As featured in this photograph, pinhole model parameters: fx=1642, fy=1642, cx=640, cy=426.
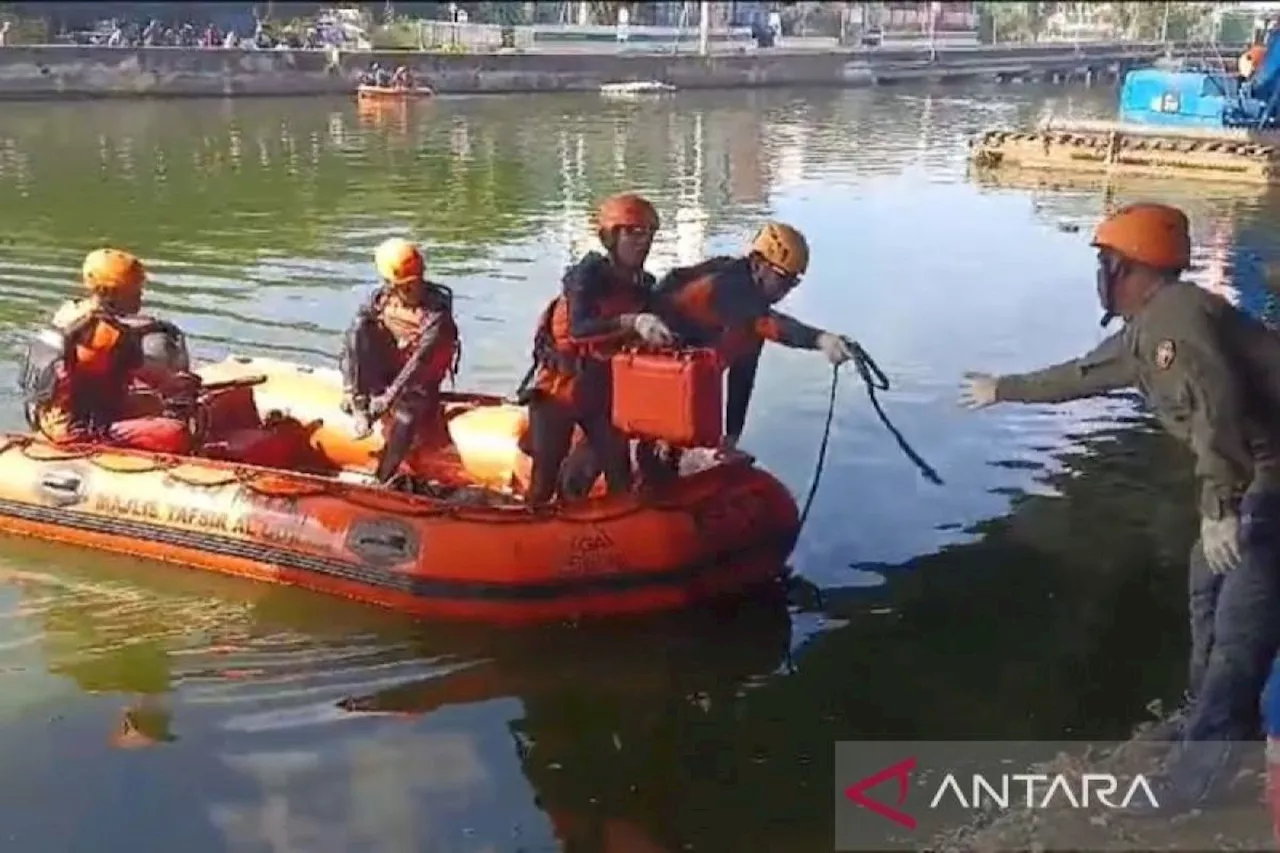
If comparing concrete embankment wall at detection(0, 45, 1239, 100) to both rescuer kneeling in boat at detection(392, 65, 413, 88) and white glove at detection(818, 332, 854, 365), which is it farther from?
white glove at detection(818, 332, 854, 365)

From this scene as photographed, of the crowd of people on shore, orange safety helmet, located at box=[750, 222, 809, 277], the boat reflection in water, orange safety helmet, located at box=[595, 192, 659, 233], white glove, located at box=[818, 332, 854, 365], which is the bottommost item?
the boat reflection in water

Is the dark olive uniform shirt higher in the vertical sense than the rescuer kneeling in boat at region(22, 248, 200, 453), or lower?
higher

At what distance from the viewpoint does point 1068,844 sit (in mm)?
4562

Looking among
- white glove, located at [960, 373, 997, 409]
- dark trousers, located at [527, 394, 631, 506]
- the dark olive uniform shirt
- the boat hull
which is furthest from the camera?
the boat hull

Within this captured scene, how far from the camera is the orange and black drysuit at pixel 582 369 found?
7277mm

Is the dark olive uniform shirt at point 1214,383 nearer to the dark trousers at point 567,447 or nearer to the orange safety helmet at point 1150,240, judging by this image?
the orange safety helmet at point 1150,240

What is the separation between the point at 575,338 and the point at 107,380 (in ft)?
8.94

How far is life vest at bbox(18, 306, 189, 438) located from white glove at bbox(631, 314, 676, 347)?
2656 mm

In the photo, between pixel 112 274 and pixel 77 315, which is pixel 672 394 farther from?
pixel 77 315

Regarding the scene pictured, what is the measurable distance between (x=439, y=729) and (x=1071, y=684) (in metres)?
2.61

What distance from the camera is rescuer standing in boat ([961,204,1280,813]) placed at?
14.4 ft

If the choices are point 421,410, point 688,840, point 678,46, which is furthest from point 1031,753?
point 678,46

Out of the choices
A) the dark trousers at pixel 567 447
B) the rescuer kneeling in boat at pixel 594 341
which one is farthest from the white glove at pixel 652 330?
the dark trousers at pixel 567 447

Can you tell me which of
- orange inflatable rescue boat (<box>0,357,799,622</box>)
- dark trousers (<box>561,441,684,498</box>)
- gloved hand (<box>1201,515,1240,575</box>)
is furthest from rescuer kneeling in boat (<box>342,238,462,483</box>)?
gloved hand (<box>1201,515,1240,575</box>)
